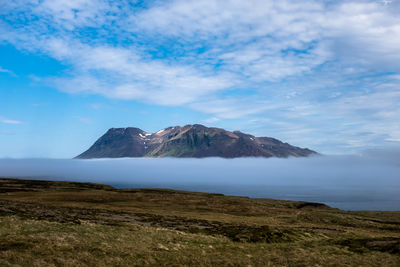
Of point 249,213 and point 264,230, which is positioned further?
point 249,213

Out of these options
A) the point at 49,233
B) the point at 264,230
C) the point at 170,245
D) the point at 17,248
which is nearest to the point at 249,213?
the point at 264,230

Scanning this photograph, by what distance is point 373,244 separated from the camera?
3522 centimetres

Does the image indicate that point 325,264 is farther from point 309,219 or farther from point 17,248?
point 309,219

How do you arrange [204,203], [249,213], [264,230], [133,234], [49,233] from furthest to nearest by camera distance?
1. [204,203]
2. [249,213]
3. [264,230]
4. [133,234]
5. [49,233]

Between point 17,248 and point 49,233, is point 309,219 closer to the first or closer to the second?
point 49,233

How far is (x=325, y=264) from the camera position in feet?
82.9

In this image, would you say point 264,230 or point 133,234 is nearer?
point 133,234

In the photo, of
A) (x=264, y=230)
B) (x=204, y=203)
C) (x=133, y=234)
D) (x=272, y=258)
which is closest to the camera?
(x=272, y=258)

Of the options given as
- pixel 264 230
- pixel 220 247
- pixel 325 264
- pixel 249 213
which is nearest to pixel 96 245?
pixel 220 247

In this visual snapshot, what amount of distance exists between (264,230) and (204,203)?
56.5 metres

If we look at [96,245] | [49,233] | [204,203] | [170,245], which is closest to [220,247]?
[170,245]

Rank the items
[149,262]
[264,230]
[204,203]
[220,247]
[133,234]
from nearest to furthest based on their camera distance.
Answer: [149,262]
[220,247]
[133,234]
[264,230]
[204,203]

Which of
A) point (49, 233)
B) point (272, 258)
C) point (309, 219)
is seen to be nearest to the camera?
point (272, 258)

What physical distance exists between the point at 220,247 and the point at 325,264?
1136 centimetres
